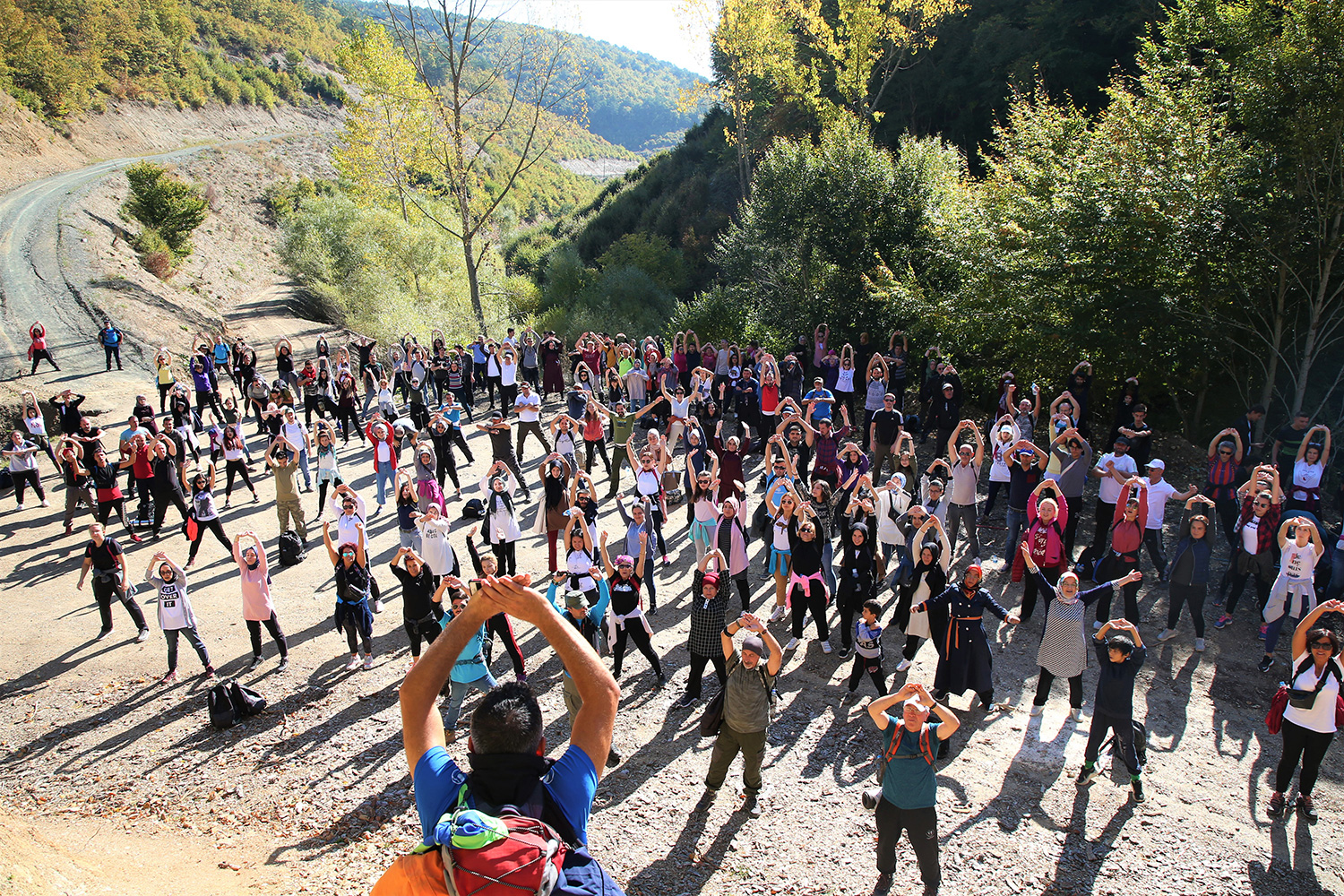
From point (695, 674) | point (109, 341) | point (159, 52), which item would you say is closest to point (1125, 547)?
point (695, 674)

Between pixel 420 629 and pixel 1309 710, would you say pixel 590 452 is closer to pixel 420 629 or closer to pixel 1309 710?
pixel 420 629

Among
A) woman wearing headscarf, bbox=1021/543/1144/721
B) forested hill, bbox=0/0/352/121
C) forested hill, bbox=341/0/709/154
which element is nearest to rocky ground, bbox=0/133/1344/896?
woman wearing headscarf, bbox=1021/543/1144/721

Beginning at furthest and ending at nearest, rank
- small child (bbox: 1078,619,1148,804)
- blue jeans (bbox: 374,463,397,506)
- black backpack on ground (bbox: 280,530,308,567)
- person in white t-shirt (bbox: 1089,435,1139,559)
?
blue jeans (bbox: 374,463,397,506), black backpack on ground (bbox: 280,530,308,567), person in white t-shirt (bbox: 1089,435,1139,559), small child (bbox: 1078,619,1148,804)

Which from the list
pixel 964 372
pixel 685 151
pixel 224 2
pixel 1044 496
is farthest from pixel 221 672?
pixel 224 2

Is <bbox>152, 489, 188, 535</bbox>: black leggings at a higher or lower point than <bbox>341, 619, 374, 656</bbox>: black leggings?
lower

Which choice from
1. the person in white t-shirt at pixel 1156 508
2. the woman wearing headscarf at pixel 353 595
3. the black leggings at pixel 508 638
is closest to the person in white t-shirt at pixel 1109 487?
the person in white t-shirt at pixel 1156 508

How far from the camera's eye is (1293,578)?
25.1 feet

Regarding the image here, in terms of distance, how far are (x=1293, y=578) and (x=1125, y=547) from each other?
150cm

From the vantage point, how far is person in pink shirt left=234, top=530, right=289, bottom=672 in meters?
8.04

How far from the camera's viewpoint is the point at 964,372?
55.5ft

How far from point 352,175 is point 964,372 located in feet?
88.9

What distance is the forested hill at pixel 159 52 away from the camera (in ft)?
141

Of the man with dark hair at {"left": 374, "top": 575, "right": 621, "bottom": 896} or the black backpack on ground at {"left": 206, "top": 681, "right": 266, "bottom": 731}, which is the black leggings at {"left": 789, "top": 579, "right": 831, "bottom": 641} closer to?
A: the black backpack on ground at {"left": 206, "top": 681, "right": 266, "bottom": 731}

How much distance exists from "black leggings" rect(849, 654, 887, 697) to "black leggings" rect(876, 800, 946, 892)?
6.85 ft
